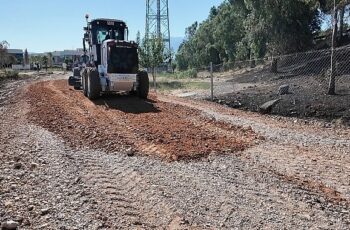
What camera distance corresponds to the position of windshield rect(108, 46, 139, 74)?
15633 mm

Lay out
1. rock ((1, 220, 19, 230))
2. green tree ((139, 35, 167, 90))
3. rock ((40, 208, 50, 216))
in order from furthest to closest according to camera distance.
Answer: green tree ((139, 35, 167, 90))
rock ((40, 208, 50, 216))
rock ((1, 220, 19, 230))

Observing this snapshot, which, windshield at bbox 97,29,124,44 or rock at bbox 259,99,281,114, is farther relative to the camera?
windshield at bbox 97,29,124,44

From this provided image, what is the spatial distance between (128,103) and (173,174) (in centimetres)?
887

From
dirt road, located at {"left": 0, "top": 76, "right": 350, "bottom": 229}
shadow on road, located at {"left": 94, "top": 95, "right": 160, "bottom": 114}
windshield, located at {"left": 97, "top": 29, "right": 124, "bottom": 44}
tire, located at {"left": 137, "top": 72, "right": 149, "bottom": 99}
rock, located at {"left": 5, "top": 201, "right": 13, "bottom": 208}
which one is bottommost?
rock, located at {"left": 5, "top": 201, "right": 13, "bottom": 208}

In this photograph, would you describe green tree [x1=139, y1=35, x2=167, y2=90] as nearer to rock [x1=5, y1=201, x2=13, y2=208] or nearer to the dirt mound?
the dirt mound

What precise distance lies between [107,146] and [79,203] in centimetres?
345

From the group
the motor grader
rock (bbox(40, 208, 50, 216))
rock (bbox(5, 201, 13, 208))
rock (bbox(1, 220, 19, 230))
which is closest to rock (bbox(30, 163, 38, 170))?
rock (bbox(5, 201, 13, 208))

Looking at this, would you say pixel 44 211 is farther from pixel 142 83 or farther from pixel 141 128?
pixel 142 83

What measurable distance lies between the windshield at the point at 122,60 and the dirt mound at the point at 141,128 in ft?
3.88

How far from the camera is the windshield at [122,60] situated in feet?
51.3

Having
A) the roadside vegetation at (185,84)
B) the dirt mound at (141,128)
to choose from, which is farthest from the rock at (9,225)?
the roadside vegetation at (185,84)

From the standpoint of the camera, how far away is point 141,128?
10.7 m

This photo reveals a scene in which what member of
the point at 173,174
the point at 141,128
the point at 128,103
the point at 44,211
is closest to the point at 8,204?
the point at 44,211

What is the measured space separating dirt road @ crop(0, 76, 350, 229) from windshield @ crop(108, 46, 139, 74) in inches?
151
